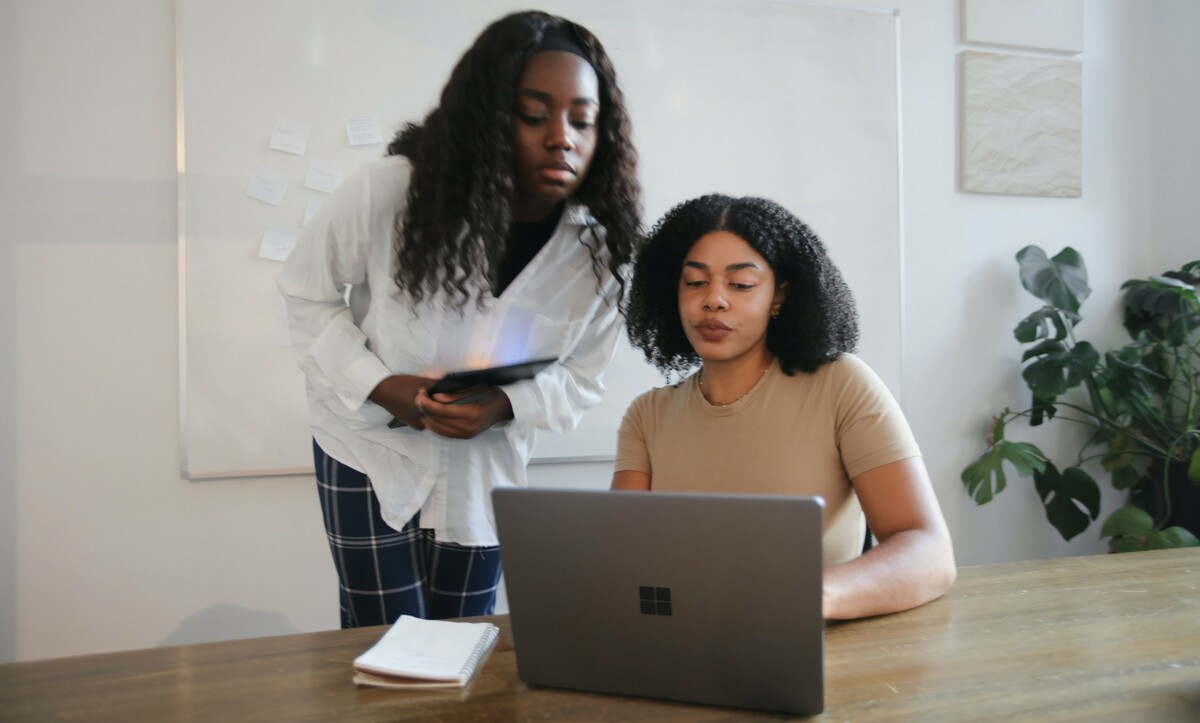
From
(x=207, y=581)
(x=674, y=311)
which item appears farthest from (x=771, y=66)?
(x=207, y=581)

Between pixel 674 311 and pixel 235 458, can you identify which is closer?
pixel 674 311

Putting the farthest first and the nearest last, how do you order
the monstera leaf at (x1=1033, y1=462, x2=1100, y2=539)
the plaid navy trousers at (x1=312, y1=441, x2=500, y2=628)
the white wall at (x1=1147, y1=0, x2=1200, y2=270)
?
the white wall at (x1=1147, y1=0, x2=1200, y2=270), the monstera leaf at (x1=1033, y1=462, x2=1100, y2=539), the plaid navy trousers at (x1=312, y1=441, x2=500, y2=628)

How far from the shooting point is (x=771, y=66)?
2.91 metres

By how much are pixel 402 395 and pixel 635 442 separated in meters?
0.41

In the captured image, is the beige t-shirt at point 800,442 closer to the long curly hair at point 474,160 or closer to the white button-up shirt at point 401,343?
the white button-up shirt at point 401,343

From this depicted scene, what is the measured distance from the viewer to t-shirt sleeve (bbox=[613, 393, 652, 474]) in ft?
5.15

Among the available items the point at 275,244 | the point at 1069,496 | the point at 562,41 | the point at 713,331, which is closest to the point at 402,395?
the point at 713,331

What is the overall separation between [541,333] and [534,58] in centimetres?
48

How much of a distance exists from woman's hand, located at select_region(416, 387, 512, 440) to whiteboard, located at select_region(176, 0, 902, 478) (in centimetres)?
120

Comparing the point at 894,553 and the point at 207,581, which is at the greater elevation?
the point at 894,553

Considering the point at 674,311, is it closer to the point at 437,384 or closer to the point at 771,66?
the point at 437,384

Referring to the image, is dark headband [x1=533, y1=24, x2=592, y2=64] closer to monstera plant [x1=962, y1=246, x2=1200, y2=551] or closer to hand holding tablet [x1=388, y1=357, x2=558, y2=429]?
hand holding tablet [x1=388, y1=357, x2=558, y2=429]

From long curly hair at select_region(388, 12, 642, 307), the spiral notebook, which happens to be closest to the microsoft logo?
the spiral notebook

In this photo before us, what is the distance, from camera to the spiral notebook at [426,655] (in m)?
0.95
